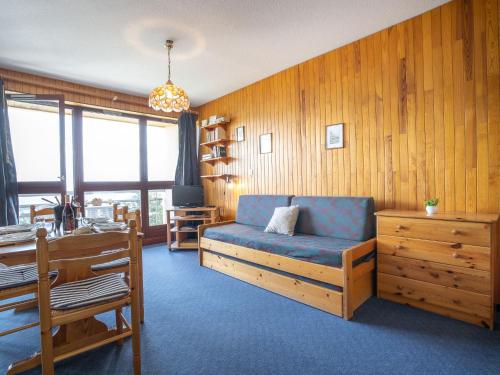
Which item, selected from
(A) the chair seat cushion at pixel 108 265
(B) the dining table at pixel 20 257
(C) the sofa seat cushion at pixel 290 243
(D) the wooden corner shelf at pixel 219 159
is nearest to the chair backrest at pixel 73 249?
(B) the dining table at pixel 20 257

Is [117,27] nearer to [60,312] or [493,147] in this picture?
[60,312]

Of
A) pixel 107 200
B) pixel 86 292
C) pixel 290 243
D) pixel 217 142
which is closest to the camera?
pixel 86 292

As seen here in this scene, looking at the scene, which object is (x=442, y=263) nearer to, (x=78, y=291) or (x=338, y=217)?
(x=338, y=217)

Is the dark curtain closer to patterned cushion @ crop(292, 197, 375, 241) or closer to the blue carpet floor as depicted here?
patterned cushion @ crop(292, 197, 375, 241)

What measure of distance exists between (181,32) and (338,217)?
250 centimetres

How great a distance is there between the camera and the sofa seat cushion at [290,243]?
223 centimetres

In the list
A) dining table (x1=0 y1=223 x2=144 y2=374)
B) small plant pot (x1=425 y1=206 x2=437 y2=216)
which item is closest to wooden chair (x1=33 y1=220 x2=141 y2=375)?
dining table (x1=0 y1=223 x2=144 y2=374)

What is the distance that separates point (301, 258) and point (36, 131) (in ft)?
12.9

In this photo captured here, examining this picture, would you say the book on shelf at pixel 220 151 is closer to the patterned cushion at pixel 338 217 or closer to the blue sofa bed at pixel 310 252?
the blue sofa bed at pixel 310 252

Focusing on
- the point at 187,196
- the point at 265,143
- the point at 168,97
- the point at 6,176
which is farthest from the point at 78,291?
the point at 187,196

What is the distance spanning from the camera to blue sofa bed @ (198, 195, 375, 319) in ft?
7.07

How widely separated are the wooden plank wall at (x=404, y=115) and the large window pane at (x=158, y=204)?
2.42m

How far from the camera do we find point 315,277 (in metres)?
2.26

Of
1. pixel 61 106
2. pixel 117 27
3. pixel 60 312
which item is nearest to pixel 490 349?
pixel 60 312
